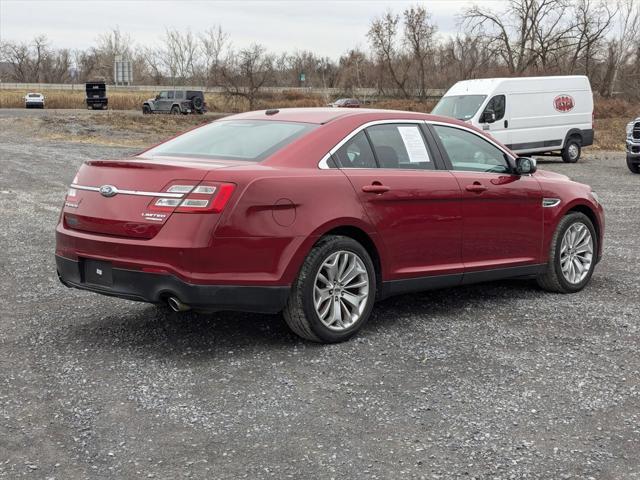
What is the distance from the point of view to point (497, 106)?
2131cm

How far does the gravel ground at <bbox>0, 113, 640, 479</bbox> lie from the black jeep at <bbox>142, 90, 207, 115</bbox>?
43.8 metres

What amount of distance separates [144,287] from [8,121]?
33.0 metres

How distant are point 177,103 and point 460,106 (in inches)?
1225

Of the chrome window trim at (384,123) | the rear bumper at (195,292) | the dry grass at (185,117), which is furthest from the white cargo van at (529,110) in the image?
the rear bumper at (195,292)

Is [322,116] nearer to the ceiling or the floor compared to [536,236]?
nearer to the ceiling

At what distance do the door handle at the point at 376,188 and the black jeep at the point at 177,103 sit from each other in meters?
45.1

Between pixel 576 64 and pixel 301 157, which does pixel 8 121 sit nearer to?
pixel 301 157

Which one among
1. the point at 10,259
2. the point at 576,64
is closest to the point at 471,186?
the point at 10,259

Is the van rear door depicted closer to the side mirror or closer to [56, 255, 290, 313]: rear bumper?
the side mirror

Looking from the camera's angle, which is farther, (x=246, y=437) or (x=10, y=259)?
(x=10, y=259)

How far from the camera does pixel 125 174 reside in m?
5.00

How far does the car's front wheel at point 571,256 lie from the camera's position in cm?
680

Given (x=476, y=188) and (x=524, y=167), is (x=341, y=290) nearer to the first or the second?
(x=476, y=188)

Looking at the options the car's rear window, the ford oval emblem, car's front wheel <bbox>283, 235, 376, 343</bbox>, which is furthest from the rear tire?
the ford oval emblem
